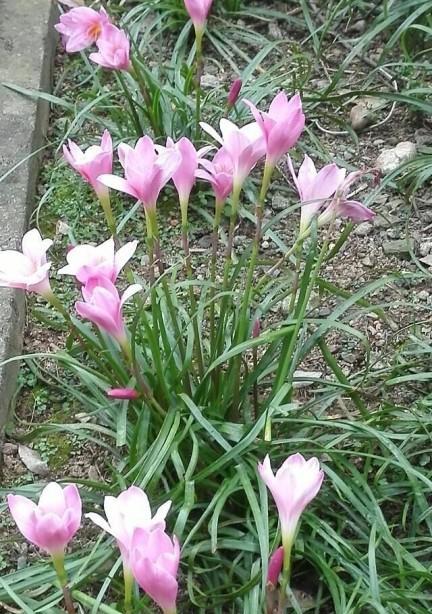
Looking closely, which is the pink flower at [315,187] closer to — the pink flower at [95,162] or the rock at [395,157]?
the pink flower at [95,162]

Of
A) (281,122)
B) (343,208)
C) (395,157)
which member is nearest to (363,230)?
(395,157)

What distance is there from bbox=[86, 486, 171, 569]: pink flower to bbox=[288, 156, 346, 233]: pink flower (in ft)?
1.91

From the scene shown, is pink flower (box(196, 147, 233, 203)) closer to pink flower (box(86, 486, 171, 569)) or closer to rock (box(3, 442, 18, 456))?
pink flower (box(86, 486, 171, 569))

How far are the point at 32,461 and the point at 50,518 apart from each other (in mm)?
749

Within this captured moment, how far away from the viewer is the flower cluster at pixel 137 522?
51.1 inches

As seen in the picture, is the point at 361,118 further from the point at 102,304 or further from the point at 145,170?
the point at 102,304

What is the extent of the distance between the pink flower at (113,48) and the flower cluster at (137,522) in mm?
1098

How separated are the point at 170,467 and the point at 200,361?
198 millimetres

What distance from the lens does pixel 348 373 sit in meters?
2.28

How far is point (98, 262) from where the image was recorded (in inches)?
64.8

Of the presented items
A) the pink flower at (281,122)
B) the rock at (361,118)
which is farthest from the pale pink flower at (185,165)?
the rock at (361,118)

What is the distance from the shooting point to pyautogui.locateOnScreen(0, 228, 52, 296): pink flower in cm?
166

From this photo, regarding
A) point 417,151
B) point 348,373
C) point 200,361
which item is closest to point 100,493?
point 200,361

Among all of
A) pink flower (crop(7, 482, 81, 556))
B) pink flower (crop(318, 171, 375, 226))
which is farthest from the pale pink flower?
pink flower (crop(7, 482, 81, 556))
